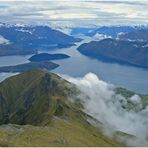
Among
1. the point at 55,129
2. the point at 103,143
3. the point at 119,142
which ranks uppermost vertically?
the point at 55,129

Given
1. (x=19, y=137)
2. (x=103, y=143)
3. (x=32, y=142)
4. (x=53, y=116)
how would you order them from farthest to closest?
(x=53, y=116) < (x=103, y=143) < (x=19, y=137) < (x=32, y=142)

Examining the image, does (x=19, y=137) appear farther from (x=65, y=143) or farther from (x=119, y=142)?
(x=119, y=142)

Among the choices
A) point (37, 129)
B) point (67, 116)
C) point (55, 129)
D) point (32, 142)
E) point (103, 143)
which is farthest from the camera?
point (67, 116)

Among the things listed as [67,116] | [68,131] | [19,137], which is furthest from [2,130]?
[67,116]

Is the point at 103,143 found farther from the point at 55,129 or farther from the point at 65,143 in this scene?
the point at 65,143

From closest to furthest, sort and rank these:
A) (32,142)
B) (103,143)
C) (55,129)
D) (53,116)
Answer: (32,142)
(55,129)
(103,143)
(53,116)

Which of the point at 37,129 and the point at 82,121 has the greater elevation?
the point at 37,129

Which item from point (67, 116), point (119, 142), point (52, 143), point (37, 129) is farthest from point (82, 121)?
point (52, 143)

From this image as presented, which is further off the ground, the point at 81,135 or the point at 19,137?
the point at 19,137

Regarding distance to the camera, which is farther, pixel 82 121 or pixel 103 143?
pixel 82 121
